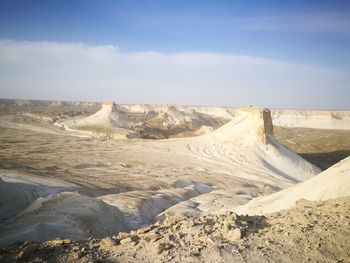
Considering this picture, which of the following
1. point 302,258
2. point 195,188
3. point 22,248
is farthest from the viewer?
point 195,188

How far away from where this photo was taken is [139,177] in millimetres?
24703

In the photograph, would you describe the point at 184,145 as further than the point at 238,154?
Yes

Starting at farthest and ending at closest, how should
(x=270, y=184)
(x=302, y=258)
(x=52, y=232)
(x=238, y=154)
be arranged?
(x=238, y=154)
(x=270, y=184)
(x=52, y=232)
(x=302, y=258)

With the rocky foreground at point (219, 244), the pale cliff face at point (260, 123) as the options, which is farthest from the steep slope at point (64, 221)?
the pale cliff face at point (260, 123)

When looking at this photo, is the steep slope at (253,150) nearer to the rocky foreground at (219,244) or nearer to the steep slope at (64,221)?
the steep slope at (64,221)

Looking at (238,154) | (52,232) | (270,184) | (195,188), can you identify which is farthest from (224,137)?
(52,232)

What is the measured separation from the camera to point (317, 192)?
10133mm

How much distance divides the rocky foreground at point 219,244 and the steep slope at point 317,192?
2975mm

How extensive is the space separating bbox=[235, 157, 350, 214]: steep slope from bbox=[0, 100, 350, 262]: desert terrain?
5 centimetres

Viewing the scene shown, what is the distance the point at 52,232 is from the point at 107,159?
21.4 metres

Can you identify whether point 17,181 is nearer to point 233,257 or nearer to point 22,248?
point 22,248

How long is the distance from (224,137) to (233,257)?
32917 millimetres

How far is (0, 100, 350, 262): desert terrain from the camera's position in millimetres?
5543

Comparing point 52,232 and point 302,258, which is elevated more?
point 302,258
